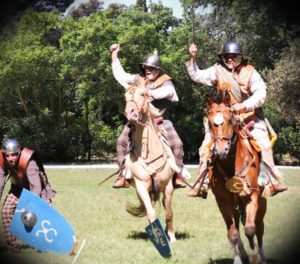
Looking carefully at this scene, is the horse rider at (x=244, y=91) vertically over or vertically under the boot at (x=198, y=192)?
over

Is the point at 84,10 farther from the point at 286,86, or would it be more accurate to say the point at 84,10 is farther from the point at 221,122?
the point at 221,122

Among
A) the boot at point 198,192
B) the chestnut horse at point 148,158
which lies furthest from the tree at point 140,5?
the boot at point 198,192

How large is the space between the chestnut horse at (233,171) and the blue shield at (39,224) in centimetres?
206

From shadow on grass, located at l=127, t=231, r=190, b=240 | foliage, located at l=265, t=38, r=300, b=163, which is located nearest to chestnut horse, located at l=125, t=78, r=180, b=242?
shadow on grass, located at l=127, t=231, r=190, b=240

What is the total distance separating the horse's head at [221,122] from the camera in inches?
242

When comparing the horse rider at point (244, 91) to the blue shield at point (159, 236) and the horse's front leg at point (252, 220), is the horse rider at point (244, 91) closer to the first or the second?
the horse's front leg at point (252, 220)

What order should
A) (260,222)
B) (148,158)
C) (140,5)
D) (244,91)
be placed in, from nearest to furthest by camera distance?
(260,222) → (244,91) → (148,158) → (140,5)

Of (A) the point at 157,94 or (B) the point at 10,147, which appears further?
(A) the point at 157,94

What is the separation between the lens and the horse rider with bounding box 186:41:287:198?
285 inches

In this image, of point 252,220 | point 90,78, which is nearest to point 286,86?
point 90,78

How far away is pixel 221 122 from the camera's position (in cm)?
621

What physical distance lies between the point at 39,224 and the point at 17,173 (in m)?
1.36

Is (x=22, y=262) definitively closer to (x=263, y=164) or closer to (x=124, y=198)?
(x=263, y=164)

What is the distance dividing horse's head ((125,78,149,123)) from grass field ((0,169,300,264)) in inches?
75.3
